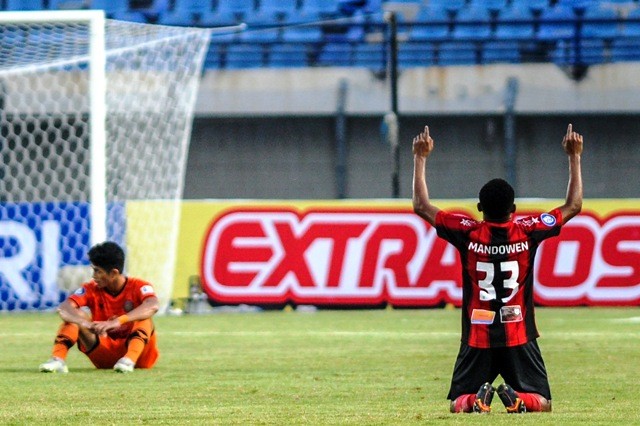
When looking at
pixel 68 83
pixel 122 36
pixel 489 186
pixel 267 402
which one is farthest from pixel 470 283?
pixel 68 83

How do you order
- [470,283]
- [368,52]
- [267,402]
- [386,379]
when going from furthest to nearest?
[368,52] < [386,379] < [267,402] < [470,283]

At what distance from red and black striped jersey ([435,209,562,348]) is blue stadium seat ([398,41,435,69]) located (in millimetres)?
15977

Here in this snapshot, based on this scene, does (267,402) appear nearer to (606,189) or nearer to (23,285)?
(23,285)

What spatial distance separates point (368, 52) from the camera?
23062 mm

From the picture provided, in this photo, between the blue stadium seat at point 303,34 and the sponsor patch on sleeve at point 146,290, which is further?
the blue stadium seat at point 303,34

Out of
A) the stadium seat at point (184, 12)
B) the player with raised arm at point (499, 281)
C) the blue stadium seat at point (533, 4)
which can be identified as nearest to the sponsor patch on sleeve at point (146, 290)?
the player with raised arm at point (499, 281)

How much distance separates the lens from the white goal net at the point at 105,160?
621 inches

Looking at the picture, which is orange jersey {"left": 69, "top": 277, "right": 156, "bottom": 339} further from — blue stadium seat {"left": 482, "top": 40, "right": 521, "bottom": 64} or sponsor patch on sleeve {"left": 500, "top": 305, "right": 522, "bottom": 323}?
blue stadium seat {"left": 482, "top": 40, "right": 521, "bottom": 64}

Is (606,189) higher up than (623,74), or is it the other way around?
(623,74)

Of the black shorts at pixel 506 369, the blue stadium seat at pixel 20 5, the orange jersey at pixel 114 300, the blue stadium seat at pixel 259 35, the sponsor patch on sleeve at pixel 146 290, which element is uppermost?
the blue stadium seat at pixel 20 5

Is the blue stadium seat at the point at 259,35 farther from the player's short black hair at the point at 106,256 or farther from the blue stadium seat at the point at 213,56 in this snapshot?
the player's short black hair at the point at 106,256

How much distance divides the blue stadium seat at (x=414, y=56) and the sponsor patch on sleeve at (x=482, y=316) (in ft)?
52.7

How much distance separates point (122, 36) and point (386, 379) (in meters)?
7.77

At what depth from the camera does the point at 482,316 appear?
7277 mm
